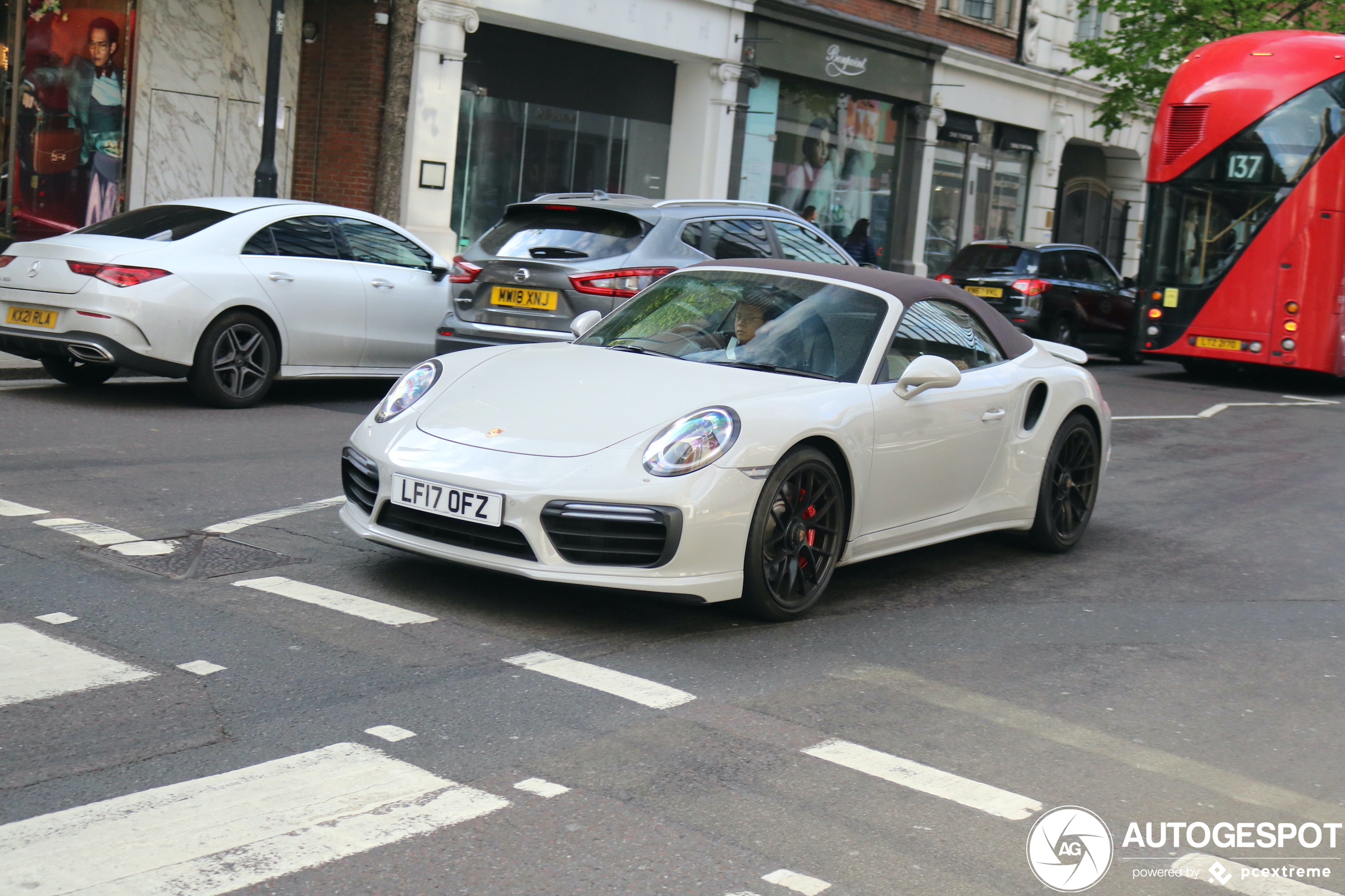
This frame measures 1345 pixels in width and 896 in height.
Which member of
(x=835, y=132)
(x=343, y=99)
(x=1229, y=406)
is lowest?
(x=1229, y=406)

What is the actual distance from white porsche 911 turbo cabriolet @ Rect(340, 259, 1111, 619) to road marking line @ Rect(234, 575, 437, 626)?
9.2 inches

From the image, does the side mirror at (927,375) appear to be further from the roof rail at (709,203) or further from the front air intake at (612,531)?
the roof rail at (709,203)

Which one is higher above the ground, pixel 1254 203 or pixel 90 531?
pixel 1254 203

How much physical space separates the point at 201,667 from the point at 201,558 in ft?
4.85

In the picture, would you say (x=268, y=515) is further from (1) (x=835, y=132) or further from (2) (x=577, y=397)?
(1) (x=835, y=132)

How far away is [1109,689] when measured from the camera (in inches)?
206

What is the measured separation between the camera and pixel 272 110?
47.8 ft

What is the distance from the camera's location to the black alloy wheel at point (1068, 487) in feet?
24.0

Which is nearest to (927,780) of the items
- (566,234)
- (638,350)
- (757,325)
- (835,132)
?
(757,325)

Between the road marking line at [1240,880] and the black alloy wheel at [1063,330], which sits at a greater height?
the black alloy wheel at [1063,330]

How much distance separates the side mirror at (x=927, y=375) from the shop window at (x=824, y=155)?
57.3 feet

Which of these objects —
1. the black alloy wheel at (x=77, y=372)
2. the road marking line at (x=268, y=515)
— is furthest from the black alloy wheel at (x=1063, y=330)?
the road marking line at (x=268, y=515)

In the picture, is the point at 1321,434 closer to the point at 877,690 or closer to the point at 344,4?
the point at 877,690

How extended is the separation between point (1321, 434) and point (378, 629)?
1105 cm
